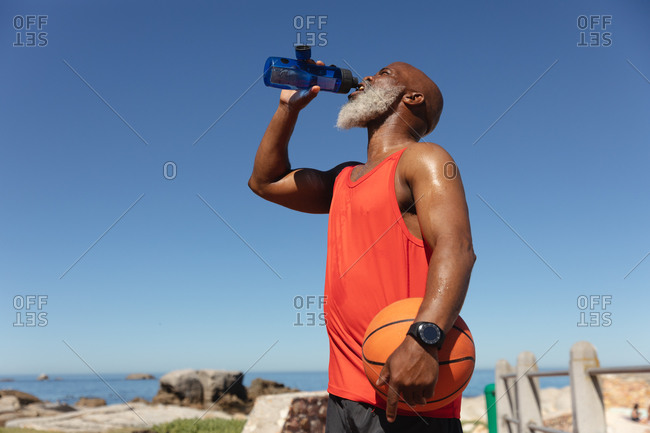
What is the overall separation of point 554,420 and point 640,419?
192cm

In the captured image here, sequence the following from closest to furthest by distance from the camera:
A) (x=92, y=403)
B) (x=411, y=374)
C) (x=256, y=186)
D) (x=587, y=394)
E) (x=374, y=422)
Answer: (x=411, y=374) < (x=374, y=422) < (x=256, y=186) < (x=587, y=394) < (x=92, y=403)

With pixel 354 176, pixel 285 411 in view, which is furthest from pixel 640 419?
pixel 354 176

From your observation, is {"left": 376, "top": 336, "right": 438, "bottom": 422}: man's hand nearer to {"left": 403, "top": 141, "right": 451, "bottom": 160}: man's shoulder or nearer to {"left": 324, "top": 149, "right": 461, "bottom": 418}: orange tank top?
{"left": 324, "top": 149, "right": 461, "bottom": 418}: orange tank top

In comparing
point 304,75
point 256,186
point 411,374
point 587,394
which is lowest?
point 587,394

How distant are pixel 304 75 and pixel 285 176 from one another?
0.53 metres

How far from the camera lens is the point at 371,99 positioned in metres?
2.56

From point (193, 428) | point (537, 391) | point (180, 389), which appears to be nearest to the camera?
point (537, 391)

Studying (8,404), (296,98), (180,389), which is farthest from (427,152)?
(180,389)

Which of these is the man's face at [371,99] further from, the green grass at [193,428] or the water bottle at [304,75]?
the green grass at [193,428]

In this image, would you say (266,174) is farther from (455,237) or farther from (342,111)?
(455,237)

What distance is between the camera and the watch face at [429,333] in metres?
1.64

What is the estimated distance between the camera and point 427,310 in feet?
5.63

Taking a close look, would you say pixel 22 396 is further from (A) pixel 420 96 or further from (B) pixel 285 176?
(A) pixel 420 96

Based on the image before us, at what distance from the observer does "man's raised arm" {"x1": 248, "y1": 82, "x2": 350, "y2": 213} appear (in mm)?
2617
